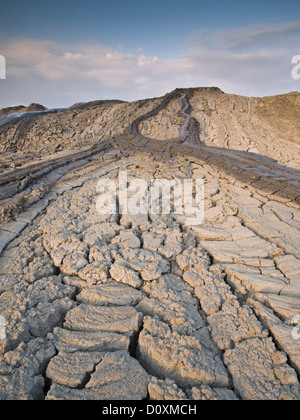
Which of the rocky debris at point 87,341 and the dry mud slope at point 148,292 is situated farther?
the rocky debris at point 87,341

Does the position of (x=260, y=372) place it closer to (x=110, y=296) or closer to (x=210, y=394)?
(x=210, y=394)

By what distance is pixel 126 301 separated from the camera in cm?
173

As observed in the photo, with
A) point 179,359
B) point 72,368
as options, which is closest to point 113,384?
point 72,368

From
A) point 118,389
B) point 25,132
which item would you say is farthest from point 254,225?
point 25,132

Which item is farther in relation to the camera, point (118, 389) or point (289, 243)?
point (289, 243)

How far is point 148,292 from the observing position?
182cm

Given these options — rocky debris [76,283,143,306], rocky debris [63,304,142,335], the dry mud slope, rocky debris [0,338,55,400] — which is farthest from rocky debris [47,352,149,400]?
rocky debris [76,283,143,306]

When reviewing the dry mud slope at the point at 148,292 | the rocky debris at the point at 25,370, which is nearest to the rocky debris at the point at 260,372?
the dry mud slope at the point at 148,292

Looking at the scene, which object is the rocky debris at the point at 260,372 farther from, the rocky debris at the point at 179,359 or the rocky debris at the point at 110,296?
the rocky debris at the point at 110,296

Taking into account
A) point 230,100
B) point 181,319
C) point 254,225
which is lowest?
point 181,319

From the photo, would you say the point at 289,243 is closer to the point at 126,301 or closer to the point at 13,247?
the point at 126,301

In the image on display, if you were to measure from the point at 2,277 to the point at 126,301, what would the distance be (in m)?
1.06

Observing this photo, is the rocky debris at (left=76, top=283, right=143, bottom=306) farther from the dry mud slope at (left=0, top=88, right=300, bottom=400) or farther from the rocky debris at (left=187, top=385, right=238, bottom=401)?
the rocky debris at (left=187, top=385, right=238, bottom=401)

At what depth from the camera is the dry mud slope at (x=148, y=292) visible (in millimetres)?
1258
